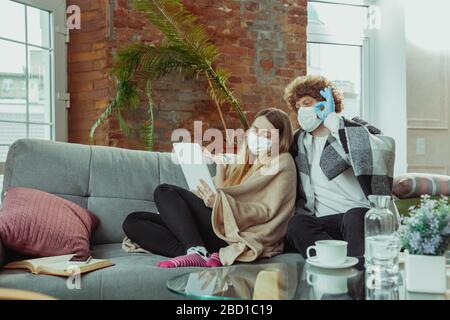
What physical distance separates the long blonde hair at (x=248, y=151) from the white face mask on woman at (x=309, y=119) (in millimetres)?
63

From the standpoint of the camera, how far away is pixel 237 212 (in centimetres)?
228

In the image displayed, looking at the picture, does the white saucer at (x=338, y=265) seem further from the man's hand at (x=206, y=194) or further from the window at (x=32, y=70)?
the window at (x=32, y=70)

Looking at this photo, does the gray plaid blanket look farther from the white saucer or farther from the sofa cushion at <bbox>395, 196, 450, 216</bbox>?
the white saucer

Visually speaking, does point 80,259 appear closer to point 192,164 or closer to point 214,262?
point 214,262

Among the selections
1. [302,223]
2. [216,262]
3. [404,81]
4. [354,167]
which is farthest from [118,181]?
[404,81]

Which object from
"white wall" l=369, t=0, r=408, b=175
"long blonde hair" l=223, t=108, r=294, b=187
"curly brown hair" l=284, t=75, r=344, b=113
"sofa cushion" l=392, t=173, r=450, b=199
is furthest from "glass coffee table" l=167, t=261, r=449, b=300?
"white wall" l=369, t=0, r=408, b=175

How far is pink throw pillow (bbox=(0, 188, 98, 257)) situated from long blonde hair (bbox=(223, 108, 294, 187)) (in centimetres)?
69

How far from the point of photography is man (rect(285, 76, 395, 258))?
2.21 metres

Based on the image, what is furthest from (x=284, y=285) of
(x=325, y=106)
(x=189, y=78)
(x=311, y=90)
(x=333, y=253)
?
(x=189, y=78)

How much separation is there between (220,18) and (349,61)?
122 centimetres

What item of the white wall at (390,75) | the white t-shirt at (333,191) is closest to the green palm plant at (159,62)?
the white t-shirt at (333,191)

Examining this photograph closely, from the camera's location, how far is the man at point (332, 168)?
87.2 inches

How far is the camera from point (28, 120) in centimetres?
330
